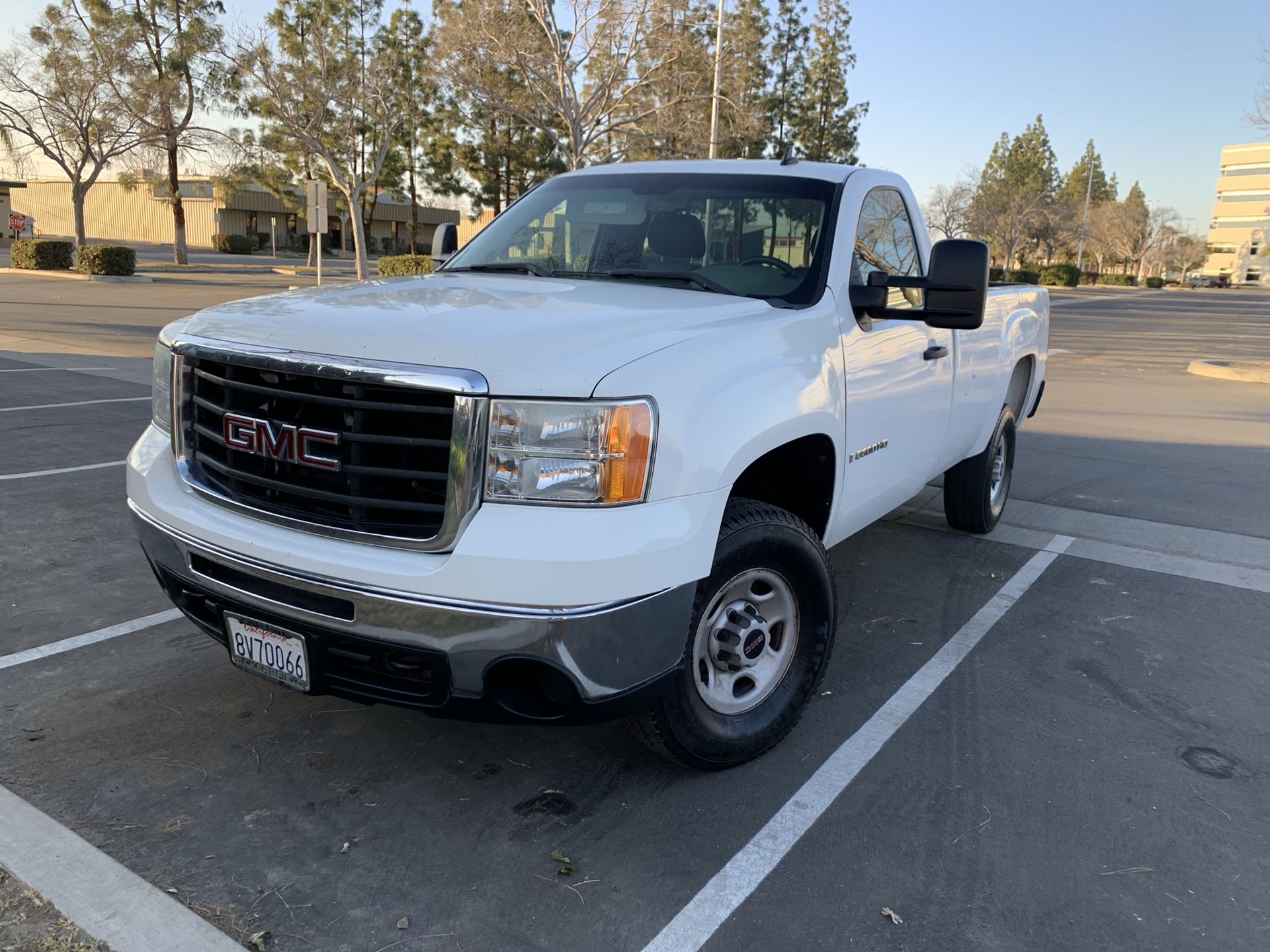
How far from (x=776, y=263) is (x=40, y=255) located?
35.9m

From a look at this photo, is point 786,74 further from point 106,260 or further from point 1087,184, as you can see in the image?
point 1087,184

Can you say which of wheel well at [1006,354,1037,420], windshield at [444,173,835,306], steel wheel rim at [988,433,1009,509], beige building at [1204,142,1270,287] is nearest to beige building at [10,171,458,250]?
wheel well at [1006,354,1037,420]

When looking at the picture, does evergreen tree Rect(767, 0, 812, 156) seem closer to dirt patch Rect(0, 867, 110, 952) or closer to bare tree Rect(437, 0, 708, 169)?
bare tree Rect(437, 0, 708, 169)

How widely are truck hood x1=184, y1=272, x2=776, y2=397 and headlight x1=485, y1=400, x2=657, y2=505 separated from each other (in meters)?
0.06

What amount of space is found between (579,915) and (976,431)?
377cm

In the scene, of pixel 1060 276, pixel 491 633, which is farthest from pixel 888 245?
pixel 1060 276

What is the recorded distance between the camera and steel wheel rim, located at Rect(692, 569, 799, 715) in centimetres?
304

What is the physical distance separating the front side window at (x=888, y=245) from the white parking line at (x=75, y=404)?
25.8 feet

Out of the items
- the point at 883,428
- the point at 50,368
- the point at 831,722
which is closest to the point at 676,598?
the point at 831,722

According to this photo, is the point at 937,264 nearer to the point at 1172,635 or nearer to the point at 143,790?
the point at 1172,635

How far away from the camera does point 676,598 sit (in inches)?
104

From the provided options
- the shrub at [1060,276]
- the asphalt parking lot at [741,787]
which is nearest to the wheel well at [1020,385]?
the asphalt parking lot at [741,787]

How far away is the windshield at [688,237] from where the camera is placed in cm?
377

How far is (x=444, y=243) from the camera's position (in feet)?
17.2
